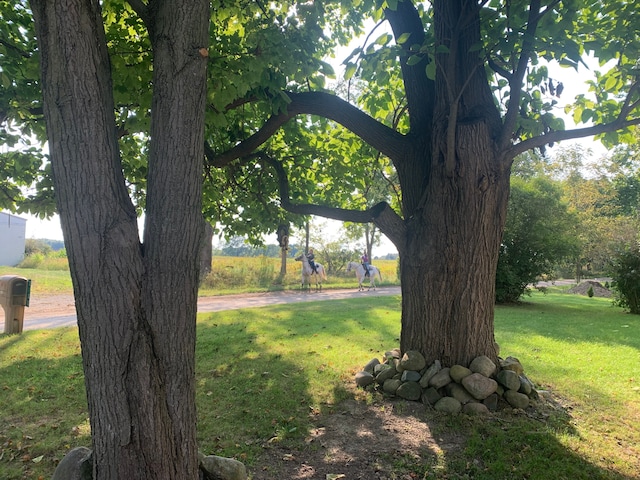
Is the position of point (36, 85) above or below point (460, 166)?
above

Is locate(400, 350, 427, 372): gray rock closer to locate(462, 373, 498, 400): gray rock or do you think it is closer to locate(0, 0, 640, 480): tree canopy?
locate(0, 0, 640, 480): tree canopy

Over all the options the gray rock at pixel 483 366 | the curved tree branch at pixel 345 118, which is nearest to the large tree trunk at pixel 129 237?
the curved tree branch at pixel 345 118

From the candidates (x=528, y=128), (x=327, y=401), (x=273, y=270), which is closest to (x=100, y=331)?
(x=327, y=401)

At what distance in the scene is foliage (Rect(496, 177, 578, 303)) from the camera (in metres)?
15.1

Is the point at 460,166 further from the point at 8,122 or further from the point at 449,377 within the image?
the point at 8,122

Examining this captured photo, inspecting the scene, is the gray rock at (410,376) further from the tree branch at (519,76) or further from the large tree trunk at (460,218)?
the tree branch at (519,76)

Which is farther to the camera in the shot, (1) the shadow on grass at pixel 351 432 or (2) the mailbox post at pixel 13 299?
(2) the mailbox post at pixel 13 299

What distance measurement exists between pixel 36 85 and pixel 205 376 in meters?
4.24

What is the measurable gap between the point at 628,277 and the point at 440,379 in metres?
12.3

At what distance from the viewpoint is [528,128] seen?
5082 mm

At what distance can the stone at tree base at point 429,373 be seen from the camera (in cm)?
493

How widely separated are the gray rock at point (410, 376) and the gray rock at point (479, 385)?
1.74 feet

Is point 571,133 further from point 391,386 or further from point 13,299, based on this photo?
point 13,299

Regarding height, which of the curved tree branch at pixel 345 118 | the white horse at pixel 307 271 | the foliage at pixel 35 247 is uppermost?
the curved tree branch at pixel 345 118
